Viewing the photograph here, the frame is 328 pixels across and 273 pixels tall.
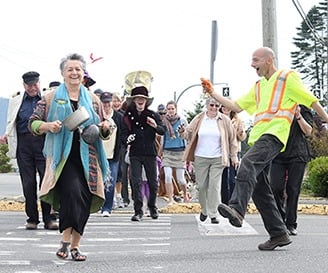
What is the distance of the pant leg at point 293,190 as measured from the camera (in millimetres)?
10352

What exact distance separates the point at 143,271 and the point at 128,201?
905cm

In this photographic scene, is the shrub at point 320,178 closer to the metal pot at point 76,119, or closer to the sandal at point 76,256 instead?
the sandal at point 76,256

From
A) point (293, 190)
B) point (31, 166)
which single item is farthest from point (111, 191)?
point (293, 190)

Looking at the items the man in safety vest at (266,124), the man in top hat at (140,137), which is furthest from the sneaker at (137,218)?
the man in safety vest at (266,124)

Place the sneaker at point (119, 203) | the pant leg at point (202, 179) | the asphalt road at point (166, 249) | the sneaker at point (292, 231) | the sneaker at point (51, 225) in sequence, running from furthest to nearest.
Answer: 1. the sneaker at point (119, 203)
2. the pant leg at point (202, 179)
3. the sneaker at point (51, 225)
4. the sneaker at point (292, 231)
5. the asphalt road at point (166, 249)

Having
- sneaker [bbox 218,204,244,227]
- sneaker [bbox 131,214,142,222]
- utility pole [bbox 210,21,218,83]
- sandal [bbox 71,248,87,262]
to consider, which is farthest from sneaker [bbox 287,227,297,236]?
utility pole [bbox 210,21,218,83]

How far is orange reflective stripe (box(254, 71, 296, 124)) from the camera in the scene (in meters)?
8.56

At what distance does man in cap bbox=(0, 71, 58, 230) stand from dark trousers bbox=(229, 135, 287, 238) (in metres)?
3.13

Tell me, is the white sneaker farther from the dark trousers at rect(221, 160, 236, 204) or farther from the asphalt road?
the dark trousers at rect(221, 160, 236, 204)

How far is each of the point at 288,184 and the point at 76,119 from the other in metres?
3.65

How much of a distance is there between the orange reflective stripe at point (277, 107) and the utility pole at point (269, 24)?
9.41 m

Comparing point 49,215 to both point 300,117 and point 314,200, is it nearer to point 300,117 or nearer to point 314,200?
point 300,117

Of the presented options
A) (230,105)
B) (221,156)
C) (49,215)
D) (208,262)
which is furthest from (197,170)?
(208,262)

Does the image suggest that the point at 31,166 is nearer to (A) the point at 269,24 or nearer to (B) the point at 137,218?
(B) the point at 137,218
